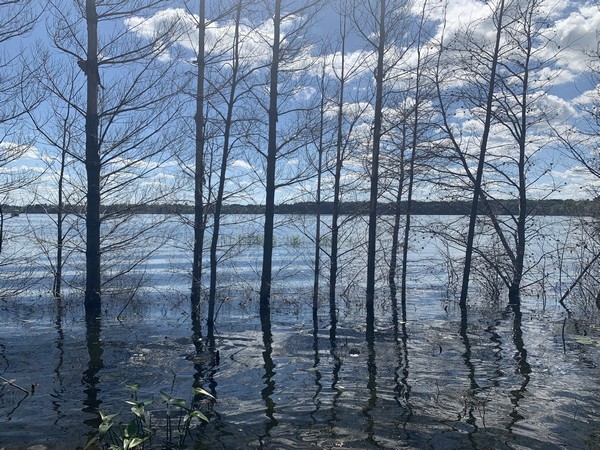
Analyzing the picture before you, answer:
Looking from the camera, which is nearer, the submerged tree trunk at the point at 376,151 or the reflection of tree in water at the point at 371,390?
the reflection of tree in water at the point at 371,390

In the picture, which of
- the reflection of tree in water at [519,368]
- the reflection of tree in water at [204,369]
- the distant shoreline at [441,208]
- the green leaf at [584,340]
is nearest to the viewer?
the reflection of tree in water at [519,368]

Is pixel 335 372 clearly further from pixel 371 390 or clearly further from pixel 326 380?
pixel 371 390

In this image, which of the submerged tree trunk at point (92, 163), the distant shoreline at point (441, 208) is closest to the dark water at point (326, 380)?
the submerged tree trunk at point (92, 163)

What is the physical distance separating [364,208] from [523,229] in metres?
4.72

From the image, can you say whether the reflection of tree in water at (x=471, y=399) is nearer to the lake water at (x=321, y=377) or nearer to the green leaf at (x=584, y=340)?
the lake water at (x=321, y=377)

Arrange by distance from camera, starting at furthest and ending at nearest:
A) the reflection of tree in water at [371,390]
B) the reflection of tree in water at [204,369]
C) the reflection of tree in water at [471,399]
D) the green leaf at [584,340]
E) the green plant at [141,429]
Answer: the green leaf at [584,340] < the reflection of tree in water at [204,369] < the reflection of tree in water at [471,399] < the reflection of tree in water at [371,390] < the green plant at [141,429]

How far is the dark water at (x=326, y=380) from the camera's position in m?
6.30

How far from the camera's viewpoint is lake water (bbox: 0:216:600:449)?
6316mm

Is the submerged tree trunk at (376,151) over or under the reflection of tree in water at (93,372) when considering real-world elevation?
over

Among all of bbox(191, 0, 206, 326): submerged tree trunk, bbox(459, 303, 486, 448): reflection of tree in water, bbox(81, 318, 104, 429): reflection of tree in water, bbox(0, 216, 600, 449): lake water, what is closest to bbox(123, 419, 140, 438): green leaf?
bbox(0, 216, 600, 449): lake water

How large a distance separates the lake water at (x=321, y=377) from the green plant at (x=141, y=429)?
0.16m

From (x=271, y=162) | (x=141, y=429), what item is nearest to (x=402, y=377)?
(x=141, y=429)

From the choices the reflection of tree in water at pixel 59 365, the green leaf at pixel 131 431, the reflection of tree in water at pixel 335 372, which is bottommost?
the reflection of tree in water at pixel 335 372

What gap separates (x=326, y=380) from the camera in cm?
840
